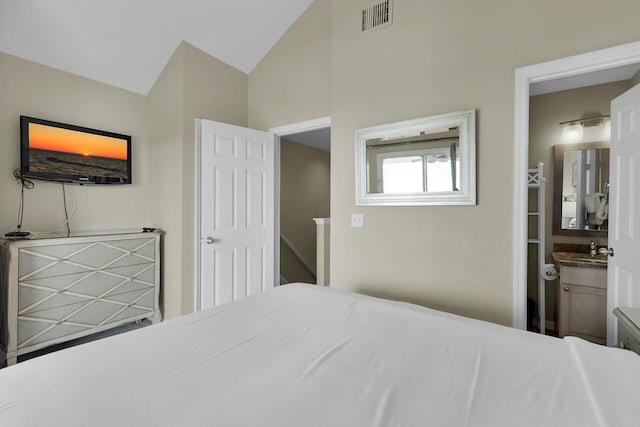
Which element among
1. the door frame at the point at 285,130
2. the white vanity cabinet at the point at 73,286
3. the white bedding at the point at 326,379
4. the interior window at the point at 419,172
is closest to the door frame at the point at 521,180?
the interior window at the point at 419,172

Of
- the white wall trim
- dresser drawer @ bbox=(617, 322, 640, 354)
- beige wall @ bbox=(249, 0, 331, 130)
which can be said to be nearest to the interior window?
the white wall trim

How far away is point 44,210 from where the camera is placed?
2580 millimetres

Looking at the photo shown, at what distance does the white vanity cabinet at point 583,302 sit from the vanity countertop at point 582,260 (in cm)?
3

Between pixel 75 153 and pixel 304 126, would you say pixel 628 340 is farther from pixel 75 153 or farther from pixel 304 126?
pixel 75 153

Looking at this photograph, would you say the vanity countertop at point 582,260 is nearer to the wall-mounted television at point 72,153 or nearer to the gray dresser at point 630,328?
the gray dresser at point 630,328

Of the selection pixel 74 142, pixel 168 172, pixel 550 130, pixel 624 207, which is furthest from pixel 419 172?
pixel 74 142

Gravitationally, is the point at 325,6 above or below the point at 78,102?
above

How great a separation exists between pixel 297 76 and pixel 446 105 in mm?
1597

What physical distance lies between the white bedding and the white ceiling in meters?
2.67

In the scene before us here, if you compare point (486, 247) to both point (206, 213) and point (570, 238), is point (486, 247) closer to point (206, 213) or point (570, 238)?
point (570, 238)

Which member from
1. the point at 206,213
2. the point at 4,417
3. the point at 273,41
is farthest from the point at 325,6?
the point at 4,417

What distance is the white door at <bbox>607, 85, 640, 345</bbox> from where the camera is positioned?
1736 millimetres

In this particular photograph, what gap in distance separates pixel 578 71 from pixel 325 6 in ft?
7.17

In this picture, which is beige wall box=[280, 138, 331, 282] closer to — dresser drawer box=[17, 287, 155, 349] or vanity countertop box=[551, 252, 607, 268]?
dresser drawer box=[17, 287, 155, 349]
